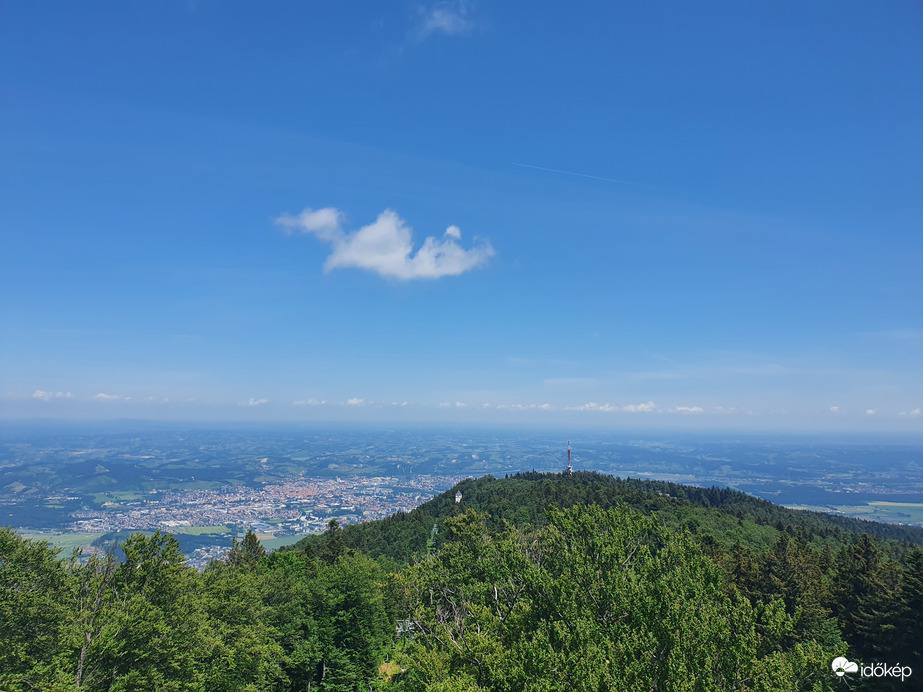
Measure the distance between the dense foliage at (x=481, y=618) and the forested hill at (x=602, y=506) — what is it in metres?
30.1

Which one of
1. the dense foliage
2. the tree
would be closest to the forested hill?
the tree

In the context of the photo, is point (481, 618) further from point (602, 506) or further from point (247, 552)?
point (602, 506)

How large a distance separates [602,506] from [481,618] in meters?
65.8

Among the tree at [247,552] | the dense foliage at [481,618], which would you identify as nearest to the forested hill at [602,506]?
the tree at [247,552]

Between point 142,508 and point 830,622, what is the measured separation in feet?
794

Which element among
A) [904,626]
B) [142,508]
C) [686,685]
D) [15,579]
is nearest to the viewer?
[686,685]

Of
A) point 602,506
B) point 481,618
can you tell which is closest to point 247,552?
point 481,618

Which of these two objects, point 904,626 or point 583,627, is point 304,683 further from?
point 904,626

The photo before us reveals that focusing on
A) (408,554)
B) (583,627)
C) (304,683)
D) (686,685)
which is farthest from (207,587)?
(408,554)

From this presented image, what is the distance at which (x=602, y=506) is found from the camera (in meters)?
78.1

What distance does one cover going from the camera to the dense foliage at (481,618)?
14.9 m

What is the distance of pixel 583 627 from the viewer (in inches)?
635

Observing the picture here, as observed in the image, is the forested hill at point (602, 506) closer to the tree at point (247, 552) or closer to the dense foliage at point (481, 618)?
the tree at point (247, 552)

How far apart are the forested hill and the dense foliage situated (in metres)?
30.1
